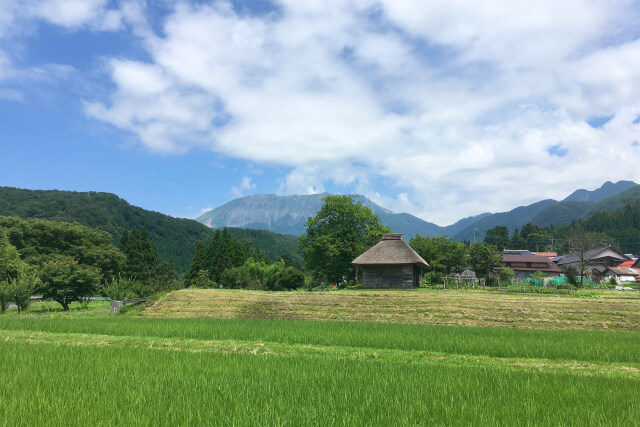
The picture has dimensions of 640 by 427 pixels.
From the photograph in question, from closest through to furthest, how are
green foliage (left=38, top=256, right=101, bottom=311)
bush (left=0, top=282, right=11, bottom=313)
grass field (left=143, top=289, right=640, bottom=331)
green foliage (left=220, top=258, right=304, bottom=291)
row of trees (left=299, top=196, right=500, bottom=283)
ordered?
grass field (left=143, top=289, right=640, bottom=331)
bush (left=0, top=282, right=11, bottom=313)
green foliage (left=38, top=256, right=101, bottom=311)
row of trees (left=299, top=196, right=500, bottom=283)
green foliage (left=220, top=258, right=304, bottom=291)

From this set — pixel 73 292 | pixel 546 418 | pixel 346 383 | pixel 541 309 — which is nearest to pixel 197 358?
pixel 346 383

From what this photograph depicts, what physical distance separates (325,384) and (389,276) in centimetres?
3257

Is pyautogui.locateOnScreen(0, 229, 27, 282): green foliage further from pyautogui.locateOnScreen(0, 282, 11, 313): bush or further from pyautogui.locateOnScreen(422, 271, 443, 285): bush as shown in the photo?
pyautogui.locateOnScreen(422, 271, 443, 285): bush

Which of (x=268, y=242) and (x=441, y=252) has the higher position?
(x=268, y=242)

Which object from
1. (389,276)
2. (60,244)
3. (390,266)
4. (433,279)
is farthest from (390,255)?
(60,244)

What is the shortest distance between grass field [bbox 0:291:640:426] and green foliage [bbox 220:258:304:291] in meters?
41.0

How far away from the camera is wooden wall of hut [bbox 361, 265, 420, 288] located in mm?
37500

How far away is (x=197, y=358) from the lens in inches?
338

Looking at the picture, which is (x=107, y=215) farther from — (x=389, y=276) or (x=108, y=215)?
(x=389, y=276)

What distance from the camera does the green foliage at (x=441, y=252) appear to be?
174 feet

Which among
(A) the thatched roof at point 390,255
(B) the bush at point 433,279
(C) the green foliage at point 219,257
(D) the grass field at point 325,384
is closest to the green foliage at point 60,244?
(C) the green foliage at point 219,257

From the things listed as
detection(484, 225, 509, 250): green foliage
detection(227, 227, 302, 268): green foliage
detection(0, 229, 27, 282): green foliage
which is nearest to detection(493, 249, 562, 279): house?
detection(484, 225, 509, 250): green foliage

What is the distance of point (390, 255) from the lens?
38031 mm

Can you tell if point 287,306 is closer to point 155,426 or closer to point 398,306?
point 398,306
